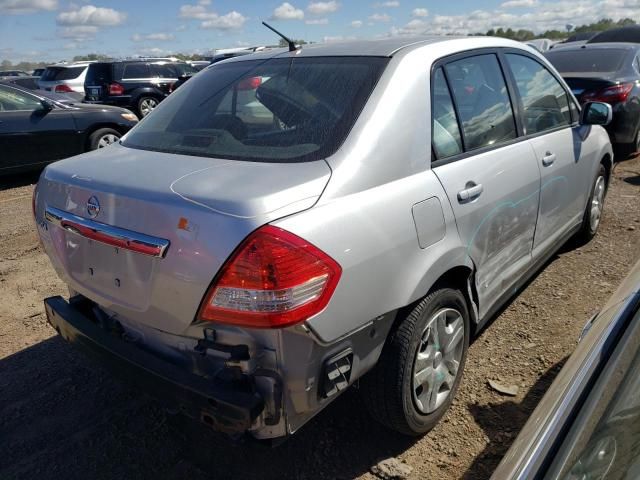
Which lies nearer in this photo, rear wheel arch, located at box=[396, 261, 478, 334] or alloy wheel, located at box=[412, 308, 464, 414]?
rear wheel arch, located at box=[396, 261, 478, 334]

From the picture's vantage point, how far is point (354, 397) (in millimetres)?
2486

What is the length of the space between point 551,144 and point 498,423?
5.89 ft

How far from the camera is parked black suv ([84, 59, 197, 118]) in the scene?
14.0 meters

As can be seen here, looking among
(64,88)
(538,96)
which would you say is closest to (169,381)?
(538,96)

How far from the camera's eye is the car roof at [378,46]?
2.55 metres

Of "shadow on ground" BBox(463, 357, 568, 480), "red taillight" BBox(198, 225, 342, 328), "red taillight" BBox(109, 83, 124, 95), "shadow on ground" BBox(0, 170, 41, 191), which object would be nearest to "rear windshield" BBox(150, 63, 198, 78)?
"red taillight" BBox(109, 83, 124, 95)

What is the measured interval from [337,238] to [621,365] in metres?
0.93

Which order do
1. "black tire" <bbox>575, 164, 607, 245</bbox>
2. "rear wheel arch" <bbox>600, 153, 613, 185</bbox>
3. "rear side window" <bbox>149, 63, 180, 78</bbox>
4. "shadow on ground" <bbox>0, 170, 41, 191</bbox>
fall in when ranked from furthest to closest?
"rear side window" <bbox>149, 63, 180, 78</bbox> → "shadow on ground" <bbox>0, 170, 41, 191</bbox> → "rear wheel arch" <bbox>600, 153, 613, 185</bbox> → "black tire" <bbox>575, 164, 607, 245</bbox>

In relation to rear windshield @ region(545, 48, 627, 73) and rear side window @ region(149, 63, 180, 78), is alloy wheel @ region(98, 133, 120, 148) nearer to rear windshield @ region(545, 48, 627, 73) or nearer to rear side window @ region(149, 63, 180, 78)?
rear windshield @ region(545, 48, 627, 73)

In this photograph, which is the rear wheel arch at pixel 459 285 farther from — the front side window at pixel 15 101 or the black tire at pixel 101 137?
the front side window at pixel 15 101

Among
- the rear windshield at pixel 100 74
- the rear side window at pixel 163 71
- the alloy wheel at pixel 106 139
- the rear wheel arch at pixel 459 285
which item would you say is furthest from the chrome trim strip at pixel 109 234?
the rear side window at pixel 163 71

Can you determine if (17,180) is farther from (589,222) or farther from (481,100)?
A: (589,222)

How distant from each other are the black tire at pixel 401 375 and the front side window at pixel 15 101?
758 centimetres

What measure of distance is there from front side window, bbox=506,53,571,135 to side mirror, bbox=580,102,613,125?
4.4 inches
